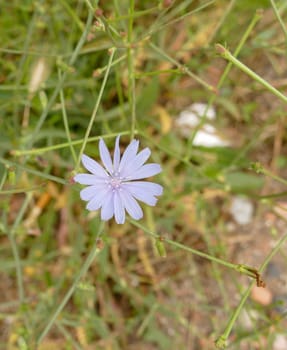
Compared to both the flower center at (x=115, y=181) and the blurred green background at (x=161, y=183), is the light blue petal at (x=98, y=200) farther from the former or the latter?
the blurred green background at (x=161, y=183)

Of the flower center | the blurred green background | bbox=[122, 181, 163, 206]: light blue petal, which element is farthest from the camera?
the blurred green background

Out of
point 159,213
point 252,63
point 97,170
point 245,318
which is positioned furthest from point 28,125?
point 245,318

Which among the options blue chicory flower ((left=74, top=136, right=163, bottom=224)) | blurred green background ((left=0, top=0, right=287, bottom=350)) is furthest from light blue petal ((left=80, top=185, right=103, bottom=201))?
blurred green background ((left=0, top=0, right=287, bottom=350))

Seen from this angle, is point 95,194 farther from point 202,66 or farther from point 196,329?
point 196,329

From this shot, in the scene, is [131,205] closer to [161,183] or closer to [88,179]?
[88,179]

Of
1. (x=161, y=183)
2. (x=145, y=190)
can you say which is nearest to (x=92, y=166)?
(x=145, y=190)

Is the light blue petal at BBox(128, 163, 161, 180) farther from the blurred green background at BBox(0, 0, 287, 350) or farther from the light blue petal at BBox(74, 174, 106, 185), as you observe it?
the blurred green background at BBox(0, 0, 287, 350)

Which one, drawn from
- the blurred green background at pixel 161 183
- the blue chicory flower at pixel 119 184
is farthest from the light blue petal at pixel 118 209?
the blurred green background at pixel 161 183
